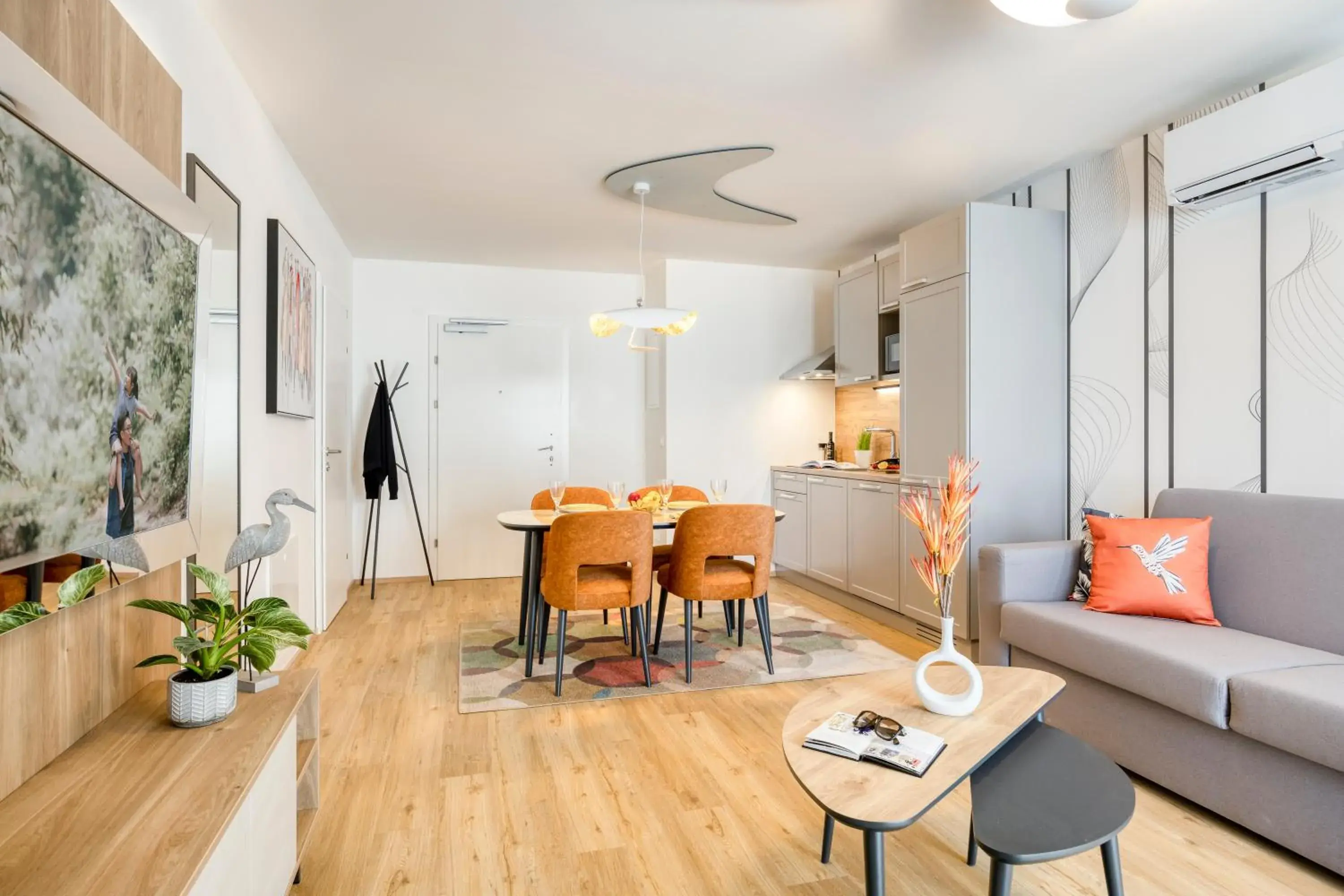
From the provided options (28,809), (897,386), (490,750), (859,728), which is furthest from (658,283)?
(28,809)

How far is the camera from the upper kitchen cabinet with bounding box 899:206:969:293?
3744mm

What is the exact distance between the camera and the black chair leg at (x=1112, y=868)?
1519 mm

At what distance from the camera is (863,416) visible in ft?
18.2

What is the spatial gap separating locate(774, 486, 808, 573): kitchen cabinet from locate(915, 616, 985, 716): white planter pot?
3.30 meters

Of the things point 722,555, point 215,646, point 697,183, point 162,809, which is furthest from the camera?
point 697,183

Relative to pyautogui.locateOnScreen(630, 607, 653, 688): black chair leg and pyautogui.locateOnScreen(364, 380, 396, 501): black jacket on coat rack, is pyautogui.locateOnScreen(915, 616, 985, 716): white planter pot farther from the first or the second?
pyautogui.locateOnScreen(364, 380, 396, 501): black jacket on coat rack

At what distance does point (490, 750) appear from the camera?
2.63m

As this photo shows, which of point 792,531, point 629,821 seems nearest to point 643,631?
point 629,821

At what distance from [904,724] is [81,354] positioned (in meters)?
1.87

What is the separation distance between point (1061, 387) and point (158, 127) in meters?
3.92

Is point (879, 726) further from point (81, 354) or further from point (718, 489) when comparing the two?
point (718, 489)

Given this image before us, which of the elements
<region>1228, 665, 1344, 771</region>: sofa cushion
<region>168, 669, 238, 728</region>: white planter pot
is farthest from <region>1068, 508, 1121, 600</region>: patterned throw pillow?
<region>168, 669, 238, 728</region>: white planter pot

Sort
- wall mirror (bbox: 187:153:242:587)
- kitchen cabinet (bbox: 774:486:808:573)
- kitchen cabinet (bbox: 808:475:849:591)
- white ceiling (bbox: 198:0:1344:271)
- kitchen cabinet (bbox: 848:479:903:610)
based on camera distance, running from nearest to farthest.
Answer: wall mirror (bbox: 187:153:242:587) → white ceiling (bbox: 198:0:1344:271) → kitchen cabinet (bbox: 848:479:903:610) → kitchen cabinet (bbox: 808:475:849:591) → kitchen cabinet (bbox: 774:486:808:573)

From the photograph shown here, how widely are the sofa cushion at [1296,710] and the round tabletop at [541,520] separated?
1.88 m
